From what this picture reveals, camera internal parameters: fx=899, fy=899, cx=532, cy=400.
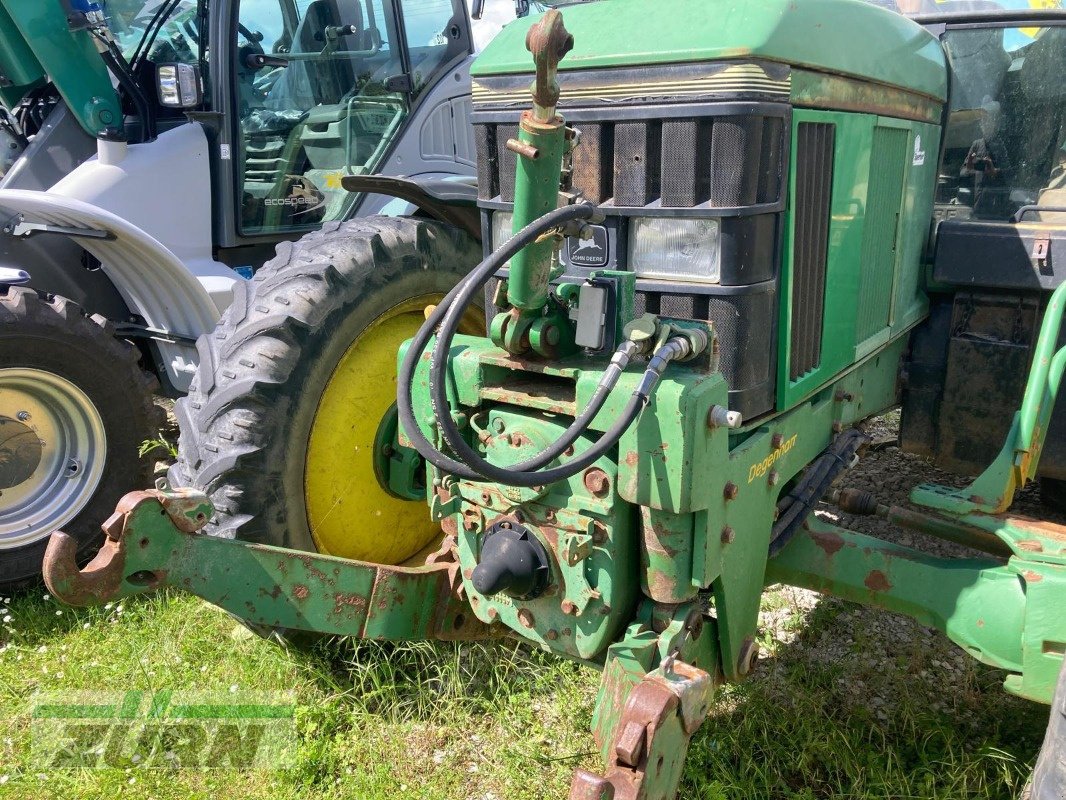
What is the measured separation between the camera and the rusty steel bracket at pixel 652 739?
1.62 metres

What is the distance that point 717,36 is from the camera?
1876 millimetres

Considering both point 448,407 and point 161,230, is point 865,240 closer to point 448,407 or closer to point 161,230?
point 448,407

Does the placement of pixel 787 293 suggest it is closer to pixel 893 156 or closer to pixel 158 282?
pixel 893 156

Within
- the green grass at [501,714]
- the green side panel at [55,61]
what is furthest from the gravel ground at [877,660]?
the green side panel at [55,61]

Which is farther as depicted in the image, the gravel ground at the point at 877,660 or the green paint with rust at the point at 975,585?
the gravel ground at the point at 877,660

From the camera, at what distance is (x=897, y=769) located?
253 centimetres

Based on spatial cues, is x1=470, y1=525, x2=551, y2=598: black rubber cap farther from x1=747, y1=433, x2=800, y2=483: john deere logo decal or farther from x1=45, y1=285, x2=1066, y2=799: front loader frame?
x1=747, y1=433, x2=800, y2=483: john deere logo decal

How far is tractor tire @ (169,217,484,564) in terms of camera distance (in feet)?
8.22

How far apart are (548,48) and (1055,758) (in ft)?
5.42

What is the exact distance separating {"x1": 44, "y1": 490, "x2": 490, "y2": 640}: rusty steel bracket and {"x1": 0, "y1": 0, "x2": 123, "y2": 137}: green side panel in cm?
300

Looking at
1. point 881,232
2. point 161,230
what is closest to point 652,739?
point 881,232

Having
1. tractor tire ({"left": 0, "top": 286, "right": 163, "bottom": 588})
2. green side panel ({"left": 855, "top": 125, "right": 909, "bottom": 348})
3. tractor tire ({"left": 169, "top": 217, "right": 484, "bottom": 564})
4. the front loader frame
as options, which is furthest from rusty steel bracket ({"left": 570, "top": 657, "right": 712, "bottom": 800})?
tractor tire ({"left": 0, "top": 286, "right": 163, "bottom": 588})

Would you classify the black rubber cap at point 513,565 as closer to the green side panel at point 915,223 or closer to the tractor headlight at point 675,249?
the tractor headlight at point 675,249

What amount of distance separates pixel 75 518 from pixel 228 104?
2019mm
